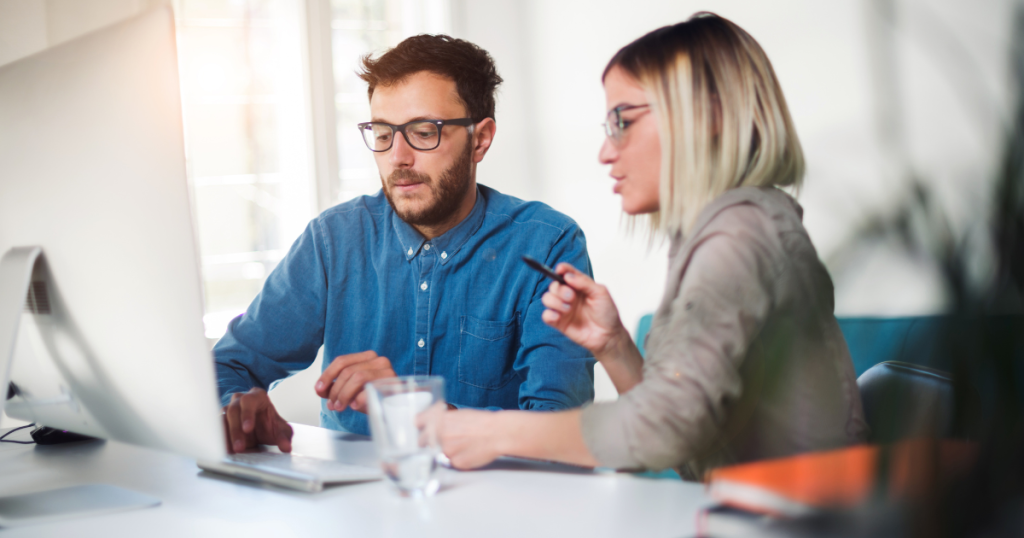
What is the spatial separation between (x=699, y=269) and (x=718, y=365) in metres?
0.10

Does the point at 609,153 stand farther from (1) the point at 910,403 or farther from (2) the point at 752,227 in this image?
(1) the point at 910,403

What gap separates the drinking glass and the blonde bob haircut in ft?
1.16

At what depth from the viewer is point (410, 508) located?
0.67 m

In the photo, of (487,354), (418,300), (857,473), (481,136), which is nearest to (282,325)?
(418,300)

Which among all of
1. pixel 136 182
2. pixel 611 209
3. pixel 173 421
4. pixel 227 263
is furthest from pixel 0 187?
pixel 611 209

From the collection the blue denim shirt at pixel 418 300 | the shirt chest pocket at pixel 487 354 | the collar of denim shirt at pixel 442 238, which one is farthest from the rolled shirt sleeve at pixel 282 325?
the shirt chest pocket at pixel 487 354

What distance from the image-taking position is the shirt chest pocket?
4.49ft

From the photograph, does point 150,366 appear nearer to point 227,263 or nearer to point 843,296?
point 843,296

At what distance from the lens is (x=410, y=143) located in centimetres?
144

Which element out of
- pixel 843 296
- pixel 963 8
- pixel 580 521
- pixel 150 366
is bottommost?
pixel 580 521

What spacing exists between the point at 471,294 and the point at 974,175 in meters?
1.20

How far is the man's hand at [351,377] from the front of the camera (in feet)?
3.07

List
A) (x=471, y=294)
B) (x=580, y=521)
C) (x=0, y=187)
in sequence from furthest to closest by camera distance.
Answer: (x=471, y=294), (x=0, y=187), (x=580, y=521)

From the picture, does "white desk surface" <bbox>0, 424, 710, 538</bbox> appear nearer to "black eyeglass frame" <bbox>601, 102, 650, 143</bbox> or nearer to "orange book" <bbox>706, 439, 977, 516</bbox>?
"orange book" <bbox>706, 439, 977, 516</bbox>
